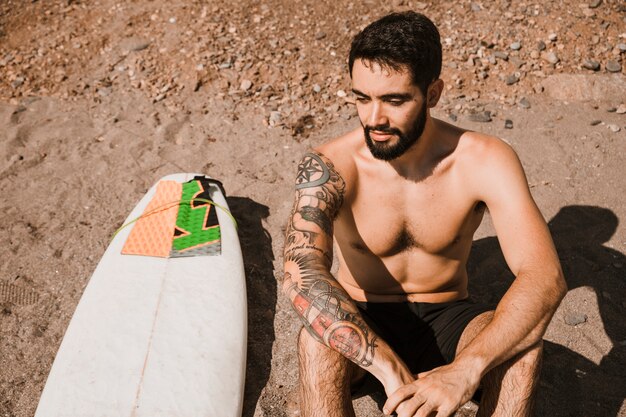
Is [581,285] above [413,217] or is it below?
below

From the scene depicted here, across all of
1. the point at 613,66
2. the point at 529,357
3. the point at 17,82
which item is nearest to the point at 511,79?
the point at 613,66

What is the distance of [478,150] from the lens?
2.61 meters

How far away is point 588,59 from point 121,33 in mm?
4848

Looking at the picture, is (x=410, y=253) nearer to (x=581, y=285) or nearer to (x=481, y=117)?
(x=581, y=285)

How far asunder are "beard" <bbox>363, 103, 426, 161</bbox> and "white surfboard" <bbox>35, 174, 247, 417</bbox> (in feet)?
4.97

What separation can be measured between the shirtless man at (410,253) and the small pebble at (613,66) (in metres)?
3.47

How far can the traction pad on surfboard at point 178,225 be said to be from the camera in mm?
3775

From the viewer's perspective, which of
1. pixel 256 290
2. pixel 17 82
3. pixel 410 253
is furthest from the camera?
pixel 17 82

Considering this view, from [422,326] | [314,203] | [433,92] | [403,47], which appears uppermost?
[403,47]

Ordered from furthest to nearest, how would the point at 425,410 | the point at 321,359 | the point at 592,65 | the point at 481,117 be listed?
the point at 592,65, the point at 481,117, the point at 321,359, the point at 425,410

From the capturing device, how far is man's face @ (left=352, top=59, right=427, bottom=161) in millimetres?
2367

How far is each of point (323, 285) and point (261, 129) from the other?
9.84 ft

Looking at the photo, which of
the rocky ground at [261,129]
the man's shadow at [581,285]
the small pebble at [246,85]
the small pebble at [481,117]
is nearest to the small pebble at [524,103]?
the rocky ground at [261,129]

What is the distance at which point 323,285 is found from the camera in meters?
2.30
